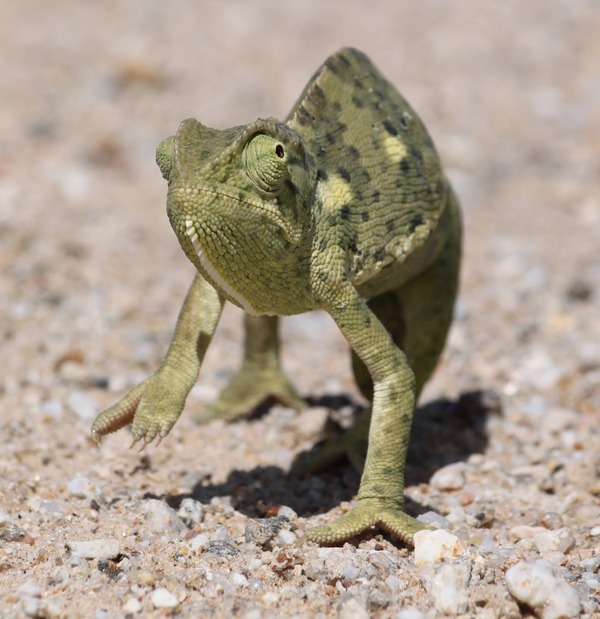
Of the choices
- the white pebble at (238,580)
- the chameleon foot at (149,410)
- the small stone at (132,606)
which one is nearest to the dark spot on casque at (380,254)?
the chameleon foot at (149,410)

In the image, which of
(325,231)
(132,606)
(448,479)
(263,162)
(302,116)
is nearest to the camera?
(132,606)

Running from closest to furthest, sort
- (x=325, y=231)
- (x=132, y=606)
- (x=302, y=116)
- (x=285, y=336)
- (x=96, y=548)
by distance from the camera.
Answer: (x=132, y=606) < (x=96, y=548) < (x=325, y=231) < (x=302, y=116) < (x=285, y=336)

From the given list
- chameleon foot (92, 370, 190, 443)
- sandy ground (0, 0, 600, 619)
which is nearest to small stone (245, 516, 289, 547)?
sandy ground (0, 0, 600, 619)

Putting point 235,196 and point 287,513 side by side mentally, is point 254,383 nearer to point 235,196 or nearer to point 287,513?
point 287,513

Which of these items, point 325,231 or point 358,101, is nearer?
point 325,231

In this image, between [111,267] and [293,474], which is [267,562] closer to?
[293,474]

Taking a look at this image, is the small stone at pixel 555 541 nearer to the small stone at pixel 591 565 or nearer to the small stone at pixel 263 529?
the small stone at pixel 591 565

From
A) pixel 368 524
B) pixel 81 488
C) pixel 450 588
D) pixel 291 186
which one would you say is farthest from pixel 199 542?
pixel 291 186

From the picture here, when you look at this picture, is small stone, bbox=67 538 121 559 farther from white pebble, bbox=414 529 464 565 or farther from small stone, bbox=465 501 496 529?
small stone, bbox=465 501 496 529
